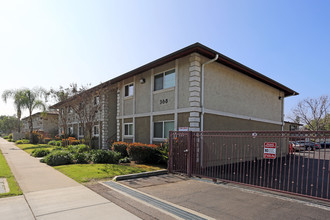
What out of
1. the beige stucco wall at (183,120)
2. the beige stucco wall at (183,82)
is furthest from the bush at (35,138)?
the beige stucco wall at (183,82)

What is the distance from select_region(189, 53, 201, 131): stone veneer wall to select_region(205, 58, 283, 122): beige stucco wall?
741 mm

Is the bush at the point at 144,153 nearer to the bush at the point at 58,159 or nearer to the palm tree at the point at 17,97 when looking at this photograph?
the bush at the point at 58,159

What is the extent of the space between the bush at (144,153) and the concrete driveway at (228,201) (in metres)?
3.54

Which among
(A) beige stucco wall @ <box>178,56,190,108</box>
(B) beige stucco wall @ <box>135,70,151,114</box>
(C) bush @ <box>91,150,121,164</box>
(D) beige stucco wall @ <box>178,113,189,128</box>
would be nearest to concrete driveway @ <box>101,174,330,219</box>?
(D) beige stucco wall @ <box>178,113,189,128</box>

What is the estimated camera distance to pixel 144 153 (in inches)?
446

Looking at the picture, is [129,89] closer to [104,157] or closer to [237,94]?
[104,157]

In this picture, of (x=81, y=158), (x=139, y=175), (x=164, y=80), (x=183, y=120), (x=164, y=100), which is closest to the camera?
(x=139, y=175)

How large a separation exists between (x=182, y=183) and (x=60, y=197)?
382 centimetres

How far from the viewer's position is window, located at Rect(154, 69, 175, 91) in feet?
40.1

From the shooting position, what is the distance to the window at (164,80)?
40.1 ft

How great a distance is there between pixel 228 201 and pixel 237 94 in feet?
28.4

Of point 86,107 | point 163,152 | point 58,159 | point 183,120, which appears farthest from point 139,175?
point 86,107

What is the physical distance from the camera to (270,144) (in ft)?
20.9

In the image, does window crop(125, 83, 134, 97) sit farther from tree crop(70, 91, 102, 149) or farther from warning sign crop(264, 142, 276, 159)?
warning sign crop(264, 142, 276, 159)
